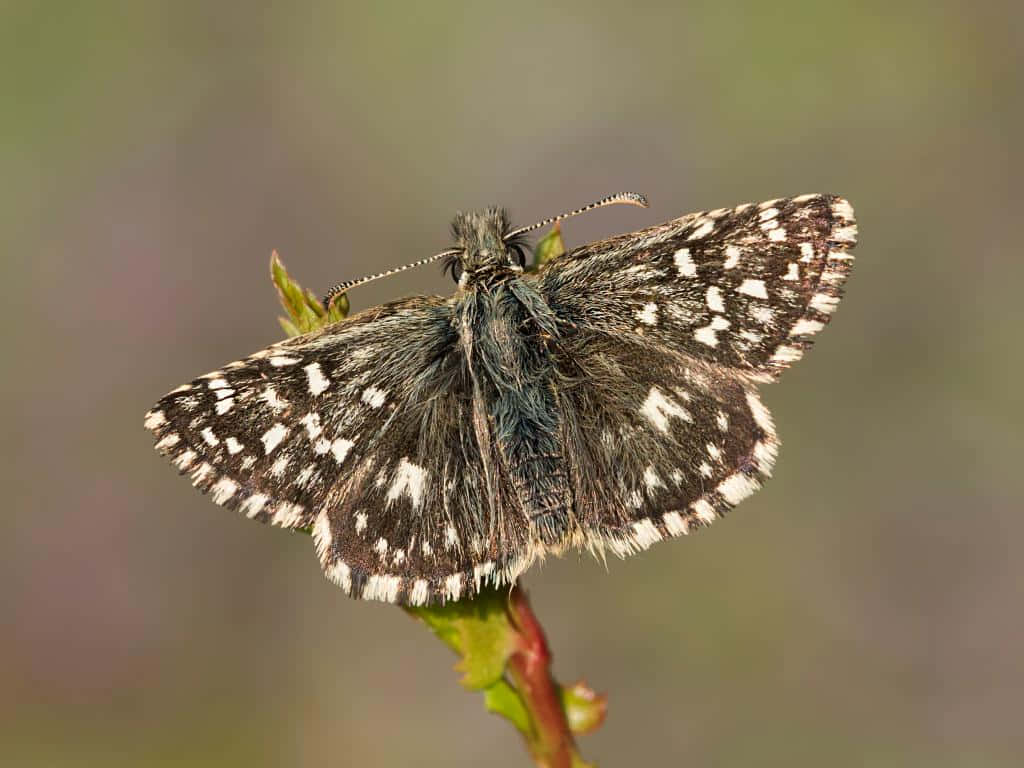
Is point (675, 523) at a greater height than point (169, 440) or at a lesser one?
lesser

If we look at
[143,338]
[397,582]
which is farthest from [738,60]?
[397,582]

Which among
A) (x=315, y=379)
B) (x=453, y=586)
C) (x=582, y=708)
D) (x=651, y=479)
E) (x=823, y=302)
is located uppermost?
(x=315, y=379)

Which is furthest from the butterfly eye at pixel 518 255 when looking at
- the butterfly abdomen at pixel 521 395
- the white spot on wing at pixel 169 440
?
the white spot on wing at pixel 169 440

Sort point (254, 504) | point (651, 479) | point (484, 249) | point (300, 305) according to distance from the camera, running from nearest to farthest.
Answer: point (300, 305)
point (254, 504)
point (651, 479)
point (484, 249)

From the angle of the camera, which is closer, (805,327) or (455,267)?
(805,327)

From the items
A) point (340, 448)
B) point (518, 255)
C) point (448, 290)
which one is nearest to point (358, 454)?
point (340, 448)

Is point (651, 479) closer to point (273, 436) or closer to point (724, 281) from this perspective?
point (724, 281)

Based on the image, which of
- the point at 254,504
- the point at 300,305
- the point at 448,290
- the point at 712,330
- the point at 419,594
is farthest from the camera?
the point at 448,290

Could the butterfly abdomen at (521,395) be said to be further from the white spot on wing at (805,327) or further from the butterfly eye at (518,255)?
the white spot on wing at (805,327)

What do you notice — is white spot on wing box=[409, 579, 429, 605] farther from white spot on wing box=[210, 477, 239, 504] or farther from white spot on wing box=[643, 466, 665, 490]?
white spot on wing box=[643, 466, 665, 490]
